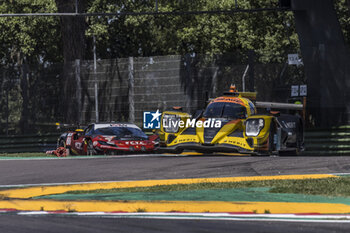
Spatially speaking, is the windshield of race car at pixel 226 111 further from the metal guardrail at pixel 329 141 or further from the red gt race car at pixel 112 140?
the metal guardrail at pixel 329 141

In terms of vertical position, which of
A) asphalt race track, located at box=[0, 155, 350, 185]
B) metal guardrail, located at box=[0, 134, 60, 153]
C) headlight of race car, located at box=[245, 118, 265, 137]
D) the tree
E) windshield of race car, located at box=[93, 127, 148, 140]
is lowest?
metal guardrail, located at box=[0, 134, 60, 153]

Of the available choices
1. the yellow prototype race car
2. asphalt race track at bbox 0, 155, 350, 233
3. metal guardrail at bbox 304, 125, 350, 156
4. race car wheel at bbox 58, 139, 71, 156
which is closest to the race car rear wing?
metal guardrail at bbox 304, 125, 350, 156

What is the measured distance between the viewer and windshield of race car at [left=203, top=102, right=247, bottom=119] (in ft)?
Result: 63.2

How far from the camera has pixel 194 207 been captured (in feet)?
30.0

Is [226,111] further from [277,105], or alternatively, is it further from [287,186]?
[287,186]

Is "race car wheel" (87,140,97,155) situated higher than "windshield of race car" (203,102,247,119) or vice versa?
"windshield of race car" (203,102,247,119)

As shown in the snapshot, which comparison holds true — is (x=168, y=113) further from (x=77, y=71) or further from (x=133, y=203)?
(x=133, y=203)

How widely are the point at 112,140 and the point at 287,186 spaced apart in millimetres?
11375

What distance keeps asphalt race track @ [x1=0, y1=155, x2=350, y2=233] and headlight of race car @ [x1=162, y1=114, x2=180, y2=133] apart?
2409 millimetres

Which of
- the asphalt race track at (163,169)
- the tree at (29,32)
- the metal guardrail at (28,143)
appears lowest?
the metal guardrail at (28,143)

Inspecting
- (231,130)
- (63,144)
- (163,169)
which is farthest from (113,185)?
(63,144)

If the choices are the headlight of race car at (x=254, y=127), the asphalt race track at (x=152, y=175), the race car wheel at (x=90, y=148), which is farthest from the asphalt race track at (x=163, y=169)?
the race car wheel at (x=90, y=148)

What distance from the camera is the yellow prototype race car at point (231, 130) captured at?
59.5ft

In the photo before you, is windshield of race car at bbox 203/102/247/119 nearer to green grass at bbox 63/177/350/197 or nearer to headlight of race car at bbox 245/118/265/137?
headlight of race car at bbox 245/118/265/137
